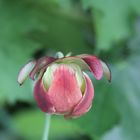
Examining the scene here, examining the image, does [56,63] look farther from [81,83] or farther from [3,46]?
[3,46]

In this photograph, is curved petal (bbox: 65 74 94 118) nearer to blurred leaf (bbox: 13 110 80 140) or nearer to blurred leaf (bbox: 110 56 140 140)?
blurred leaf (bbox: 110 56 140 140)

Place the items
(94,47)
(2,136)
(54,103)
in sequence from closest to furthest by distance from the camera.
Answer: (54,103) → (94,47) → (2,136)

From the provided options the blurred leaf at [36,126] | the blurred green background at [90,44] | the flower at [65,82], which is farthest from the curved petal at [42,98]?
the blurred leaf at [36,126]

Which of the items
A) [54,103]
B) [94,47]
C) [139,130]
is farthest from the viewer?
[94,47]

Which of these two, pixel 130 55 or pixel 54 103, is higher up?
pixel 54 103

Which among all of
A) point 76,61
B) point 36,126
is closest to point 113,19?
point 76,61

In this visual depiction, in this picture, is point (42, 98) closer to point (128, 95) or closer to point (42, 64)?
point (42, 64)

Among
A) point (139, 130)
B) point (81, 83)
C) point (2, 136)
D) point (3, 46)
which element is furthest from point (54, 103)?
point (2, 136)
